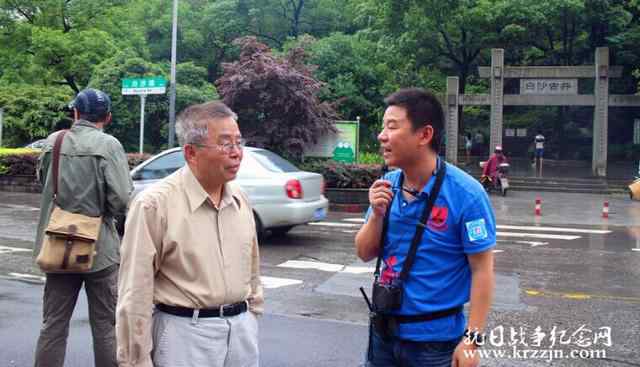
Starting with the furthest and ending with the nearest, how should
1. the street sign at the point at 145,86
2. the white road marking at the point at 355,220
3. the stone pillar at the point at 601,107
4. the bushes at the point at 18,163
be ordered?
1. the stone pillar at the point at 601,107
2. the bushes at the point at 18,163
3. the street sign at the point at 145,86
4. the white road marking at the point at 355,220

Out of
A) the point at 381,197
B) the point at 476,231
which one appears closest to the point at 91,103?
the point at 381,197

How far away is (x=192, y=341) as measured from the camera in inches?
109

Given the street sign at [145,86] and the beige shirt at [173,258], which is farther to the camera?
the street sign at [145,86]

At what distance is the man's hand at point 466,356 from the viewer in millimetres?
2750

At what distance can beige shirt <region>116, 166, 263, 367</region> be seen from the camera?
270 centimetres

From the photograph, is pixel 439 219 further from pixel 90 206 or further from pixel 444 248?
pixel 90 206

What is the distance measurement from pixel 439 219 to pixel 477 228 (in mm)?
162

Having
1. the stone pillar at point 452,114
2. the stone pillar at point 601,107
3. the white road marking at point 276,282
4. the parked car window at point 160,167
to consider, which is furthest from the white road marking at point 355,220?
the stone pillar at point 601,107

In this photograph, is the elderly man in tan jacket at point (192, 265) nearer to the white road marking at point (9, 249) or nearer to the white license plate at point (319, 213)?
the white license plate at point (319, 213)

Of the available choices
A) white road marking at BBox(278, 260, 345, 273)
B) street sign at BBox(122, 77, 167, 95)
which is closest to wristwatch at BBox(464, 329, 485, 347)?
white road marking at BBox(278, 260, 345, 273)

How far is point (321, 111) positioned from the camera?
19844 millimetres

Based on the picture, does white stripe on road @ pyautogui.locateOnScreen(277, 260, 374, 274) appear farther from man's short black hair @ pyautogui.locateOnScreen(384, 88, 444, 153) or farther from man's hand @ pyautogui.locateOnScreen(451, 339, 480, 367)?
man's hand @ pyautogui.locateOnScreen(451, 339, 480, 367)

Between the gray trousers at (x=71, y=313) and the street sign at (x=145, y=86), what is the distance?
15109 mm

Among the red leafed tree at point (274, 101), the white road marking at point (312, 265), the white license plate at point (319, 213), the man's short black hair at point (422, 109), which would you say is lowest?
the white road marking at point (312, 265)
